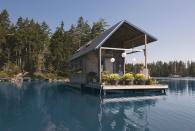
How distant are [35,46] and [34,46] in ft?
0.79

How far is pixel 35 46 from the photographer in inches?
2357

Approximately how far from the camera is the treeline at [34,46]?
5706 centimetres

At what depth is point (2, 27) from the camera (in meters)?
56.4

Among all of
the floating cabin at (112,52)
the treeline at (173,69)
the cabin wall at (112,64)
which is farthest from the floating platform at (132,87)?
the treeline at (173,69)

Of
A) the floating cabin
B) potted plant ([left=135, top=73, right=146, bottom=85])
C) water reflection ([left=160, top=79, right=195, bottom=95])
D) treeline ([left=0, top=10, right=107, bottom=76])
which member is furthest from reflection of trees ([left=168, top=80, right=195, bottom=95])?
treeline ([left=0, top=10, right=107, bottom=76])

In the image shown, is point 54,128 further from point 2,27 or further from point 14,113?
point 2,27

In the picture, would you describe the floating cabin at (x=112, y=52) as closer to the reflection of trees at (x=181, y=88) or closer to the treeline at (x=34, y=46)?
the reflection of trees at (x=181, y=88)

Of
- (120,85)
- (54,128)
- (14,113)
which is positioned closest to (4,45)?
(120,85)

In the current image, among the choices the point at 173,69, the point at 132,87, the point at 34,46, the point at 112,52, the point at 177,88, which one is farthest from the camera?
the point at 173,69

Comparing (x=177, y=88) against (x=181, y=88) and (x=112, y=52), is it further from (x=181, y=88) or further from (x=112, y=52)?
(x=112, y=52)

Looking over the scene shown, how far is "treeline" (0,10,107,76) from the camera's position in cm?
5706

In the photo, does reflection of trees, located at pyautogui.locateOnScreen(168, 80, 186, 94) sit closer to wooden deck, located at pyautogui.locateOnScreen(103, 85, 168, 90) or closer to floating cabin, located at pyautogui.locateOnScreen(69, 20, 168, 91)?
wooden deck, located at pyautogui.locateOnScreen(103, 85, 168, 90)

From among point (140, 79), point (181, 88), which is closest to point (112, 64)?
point (140, 79)

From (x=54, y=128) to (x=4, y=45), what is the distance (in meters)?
57.1
